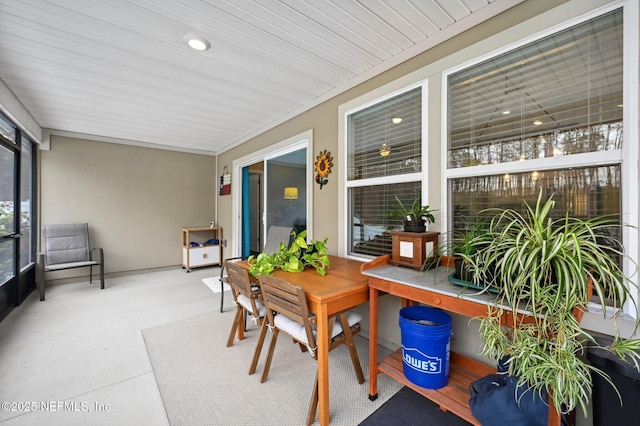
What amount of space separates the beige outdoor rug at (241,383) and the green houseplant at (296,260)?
761 mm

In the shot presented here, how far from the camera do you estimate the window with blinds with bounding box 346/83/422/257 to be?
2230mm

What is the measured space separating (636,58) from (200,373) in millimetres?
3209

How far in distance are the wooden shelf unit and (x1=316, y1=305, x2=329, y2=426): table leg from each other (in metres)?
4.34

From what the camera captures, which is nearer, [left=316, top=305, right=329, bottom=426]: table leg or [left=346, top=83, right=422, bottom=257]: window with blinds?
[left=316, top=305, right=329, bottom=426]: table leg

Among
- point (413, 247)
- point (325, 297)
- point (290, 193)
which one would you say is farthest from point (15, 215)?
point (413, 247)

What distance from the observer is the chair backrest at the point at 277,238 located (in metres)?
3.21

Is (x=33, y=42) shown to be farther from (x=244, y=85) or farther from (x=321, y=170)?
(x=321, y=170)

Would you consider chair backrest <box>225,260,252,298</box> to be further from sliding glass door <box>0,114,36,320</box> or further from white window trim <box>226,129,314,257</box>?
sliding glass door <box>0,114,36,320</box>

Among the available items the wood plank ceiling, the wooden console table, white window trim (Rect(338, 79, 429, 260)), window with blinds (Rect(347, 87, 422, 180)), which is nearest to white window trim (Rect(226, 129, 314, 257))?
the wood plank ceiling

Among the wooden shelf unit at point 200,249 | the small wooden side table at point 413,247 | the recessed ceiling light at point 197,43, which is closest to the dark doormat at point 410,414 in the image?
the small wooden side table at point 413,247

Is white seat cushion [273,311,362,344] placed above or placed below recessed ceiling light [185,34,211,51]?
below

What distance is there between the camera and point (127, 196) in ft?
16.1

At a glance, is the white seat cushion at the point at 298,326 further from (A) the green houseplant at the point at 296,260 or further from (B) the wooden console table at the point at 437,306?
(A) the green houseplant at the point at 296,260

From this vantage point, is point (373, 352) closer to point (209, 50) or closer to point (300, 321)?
point (300, 321)
